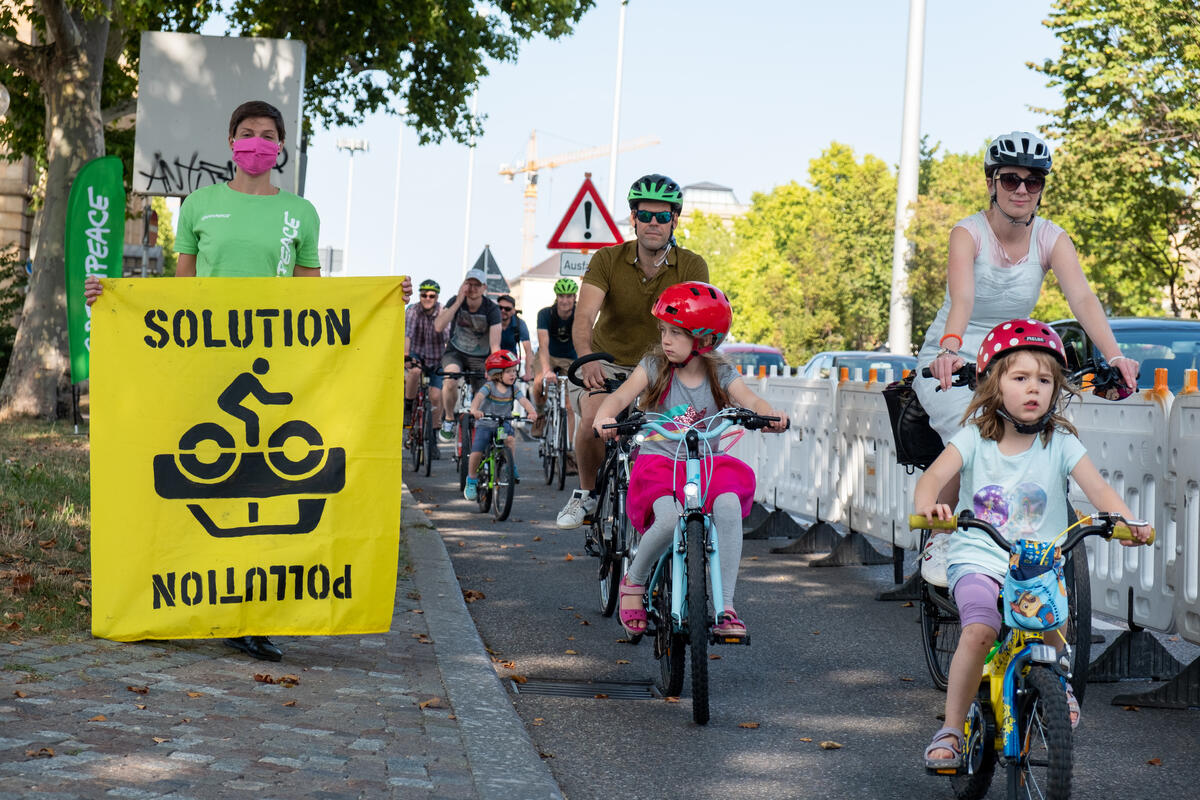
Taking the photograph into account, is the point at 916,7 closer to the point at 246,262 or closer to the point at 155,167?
the point at 155,167

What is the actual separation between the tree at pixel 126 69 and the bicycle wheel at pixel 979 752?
14.2 meters

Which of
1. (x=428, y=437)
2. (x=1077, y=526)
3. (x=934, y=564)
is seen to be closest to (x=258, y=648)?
(x=934, y=564)

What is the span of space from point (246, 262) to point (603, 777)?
268cm

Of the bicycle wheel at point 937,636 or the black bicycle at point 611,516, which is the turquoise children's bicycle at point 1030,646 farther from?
the black bicycle at point 611,516

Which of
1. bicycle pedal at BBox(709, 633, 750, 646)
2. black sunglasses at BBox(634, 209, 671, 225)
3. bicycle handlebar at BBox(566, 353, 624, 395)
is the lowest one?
bicycle pedal at BBox(709, 633, 750, 646)

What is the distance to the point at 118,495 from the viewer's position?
5793 mm

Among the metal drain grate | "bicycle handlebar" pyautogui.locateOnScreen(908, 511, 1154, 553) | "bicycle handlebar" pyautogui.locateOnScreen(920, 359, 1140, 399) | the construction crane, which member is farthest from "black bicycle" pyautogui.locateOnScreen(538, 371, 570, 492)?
the construction crane

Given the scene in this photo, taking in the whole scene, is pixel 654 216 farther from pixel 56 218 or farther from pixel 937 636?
pixel 56 218

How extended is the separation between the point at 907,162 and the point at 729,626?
22.7m

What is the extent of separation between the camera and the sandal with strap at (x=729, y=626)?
5.65 m

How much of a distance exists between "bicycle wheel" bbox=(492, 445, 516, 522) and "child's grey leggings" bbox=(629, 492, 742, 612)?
6.46m

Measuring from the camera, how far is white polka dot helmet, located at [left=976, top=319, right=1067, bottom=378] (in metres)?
4.52

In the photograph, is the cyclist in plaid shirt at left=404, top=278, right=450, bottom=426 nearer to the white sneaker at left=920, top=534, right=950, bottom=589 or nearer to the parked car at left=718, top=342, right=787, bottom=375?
the white sneaker at left=920, top=534, right=950, bottom=589

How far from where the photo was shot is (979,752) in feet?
14.4
